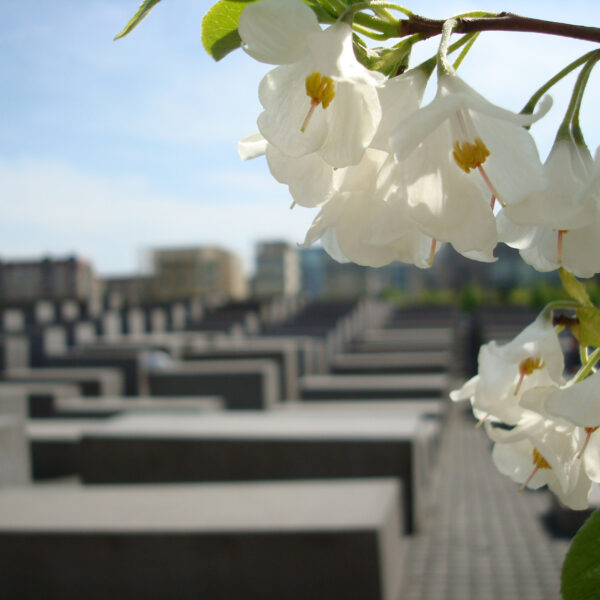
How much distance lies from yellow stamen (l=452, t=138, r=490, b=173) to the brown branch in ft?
0.28

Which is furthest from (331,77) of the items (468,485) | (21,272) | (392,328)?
(21,272)

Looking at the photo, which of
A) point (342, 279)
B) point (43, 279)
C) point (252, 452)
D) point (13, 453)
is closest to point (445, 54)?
point (252, 452)

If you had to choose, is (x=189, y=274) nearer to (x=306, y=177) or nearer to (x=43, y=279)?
(x=43, y=279)

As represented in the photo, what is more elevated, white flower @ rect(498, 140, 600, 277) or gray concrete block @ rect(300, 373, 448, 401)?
white flower @ rect(498, 140, 600, 277)

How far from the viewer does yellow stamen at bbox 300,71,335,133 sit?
450 millimetres

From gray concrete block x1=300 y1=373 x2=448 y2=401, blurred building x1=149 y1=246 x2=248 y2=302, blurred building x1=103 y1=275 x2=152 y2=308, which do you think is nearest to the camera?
gray concrete block x1=300 y1=373 x2=448 y2=401

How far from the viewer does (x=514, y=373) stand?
2.28 feet

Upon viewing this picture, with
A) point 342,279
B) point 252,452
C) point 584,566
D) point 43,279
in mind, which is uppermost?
point 584,566

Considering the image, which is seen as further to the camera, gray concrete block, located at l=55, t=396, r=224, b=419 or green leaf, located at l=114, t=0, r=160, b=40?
gray concrete block, located at l=55, t=396, r=224, b=419

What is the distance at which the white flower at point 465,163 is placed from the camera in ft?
1.42

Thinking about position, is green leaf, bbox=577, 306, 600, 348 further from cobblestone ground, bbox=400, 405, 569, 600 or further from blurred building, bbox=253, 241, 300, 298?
blurred building, bbox=253, 241, 300, 298

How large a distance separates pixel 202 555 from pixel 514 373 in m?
3.15

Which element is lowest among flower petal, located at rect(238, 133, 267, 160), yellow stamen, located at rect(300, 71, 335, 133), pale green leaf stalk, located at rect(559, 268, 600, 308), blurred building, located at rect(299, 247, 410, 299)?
blurred building, located at rect(299, 247, 410, 299)

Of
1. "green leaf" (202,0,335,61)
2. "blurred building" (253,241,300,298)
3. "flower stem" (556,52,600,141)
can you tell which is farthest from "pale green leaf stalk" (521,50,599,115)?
"blurred building" (253,241,300,298)
